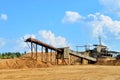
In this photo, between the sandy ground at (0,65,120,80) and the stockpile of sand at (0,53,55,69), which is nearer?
the sandy ground at (0,65,120,80)

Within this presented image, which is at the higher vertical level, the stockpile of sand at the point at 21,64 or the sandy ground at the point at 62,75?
the stockpile of sand at the point at 21,64

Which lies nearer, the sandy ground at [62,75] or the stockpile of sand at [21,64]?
the sandy ground at [62,75]

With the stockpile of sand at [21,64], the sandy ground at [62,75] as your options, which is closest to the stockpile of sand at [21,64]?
the stockpile of sand at [21,64]

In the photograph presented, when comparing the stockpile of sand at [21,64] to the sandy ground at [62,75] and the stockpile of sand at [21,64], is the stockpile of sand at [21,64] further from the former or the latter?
the sandy ground at [62,75]

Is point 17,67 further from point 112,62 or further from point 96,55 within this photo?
point 96,55

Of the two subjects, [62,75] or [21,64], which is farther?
[21,64]

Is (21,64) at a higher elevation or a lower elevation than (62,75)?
higher

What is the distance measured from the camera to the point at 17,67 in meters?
59.4

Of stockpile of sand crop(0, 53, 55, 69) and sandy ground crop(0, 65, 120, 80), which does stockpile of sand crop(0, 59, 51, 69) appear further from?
sandy ground crop(0, 65, 120, 80)

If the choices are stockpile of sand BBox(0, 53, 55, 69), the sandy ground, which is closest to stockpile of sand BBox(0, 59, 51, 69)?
stockpile of sand BBox(0, 53, 55, 69)

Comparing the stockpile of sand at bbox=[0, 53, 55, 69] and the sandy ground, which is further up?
the stockpile of sand at bbox=[0, 53, 55, 69]

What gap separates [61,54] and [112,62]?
38.0 ft

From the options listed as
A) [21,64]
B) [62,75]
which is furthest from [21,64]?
[62,75]

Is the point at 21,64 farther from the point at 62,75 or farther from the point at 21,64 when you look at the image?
the point at 62,75
